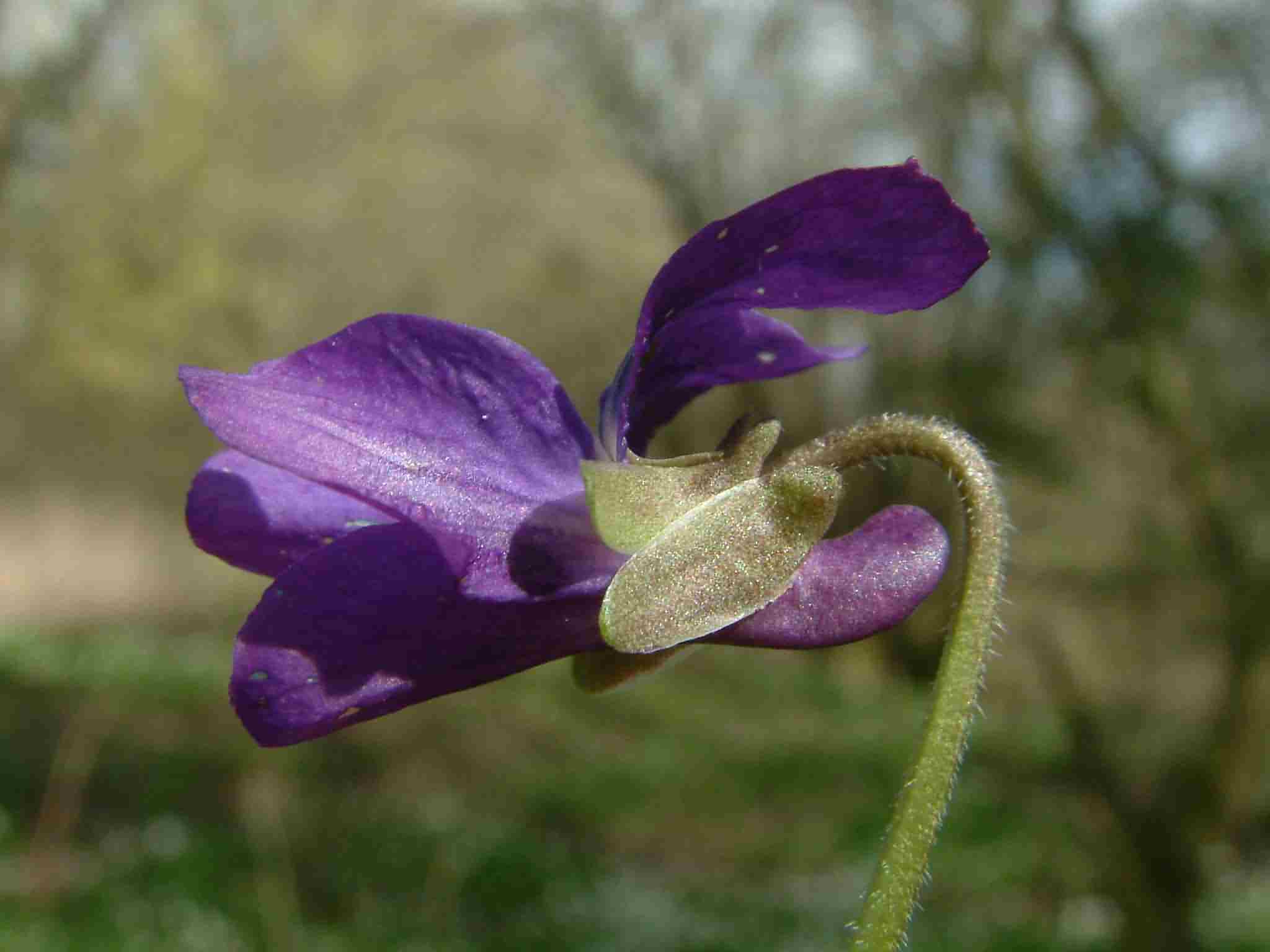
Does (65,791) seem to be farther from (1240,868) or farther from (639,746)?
(1240,868)

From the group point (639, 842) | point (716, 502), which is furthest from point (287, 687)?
point (639, 842)

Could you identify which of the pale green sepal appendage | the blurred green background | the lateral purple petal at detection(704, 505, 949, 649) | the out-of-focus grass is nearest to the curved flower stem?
the lateral purple petal at detection(704, 505, 949, 649)

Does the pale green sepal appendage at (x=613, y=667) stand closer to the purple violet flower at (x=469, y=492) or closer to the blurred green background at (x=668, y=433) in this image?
the purple violet flower at (x=469, y=492)

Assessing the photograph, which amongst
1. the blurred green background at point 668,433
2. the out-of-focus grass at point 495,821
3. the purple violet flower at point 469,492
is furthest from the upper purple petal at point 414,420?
the blurred green background at point 668,433

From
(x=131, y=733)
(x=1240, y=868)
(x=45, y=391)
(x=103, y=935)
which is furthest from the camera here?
(x=45, y=391)

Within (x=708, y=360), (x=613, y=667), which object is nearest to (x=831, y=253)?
(x=708, y=360)

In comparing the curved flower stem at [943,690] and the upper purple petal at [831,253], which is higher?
the upper purple petal at [831,253]
